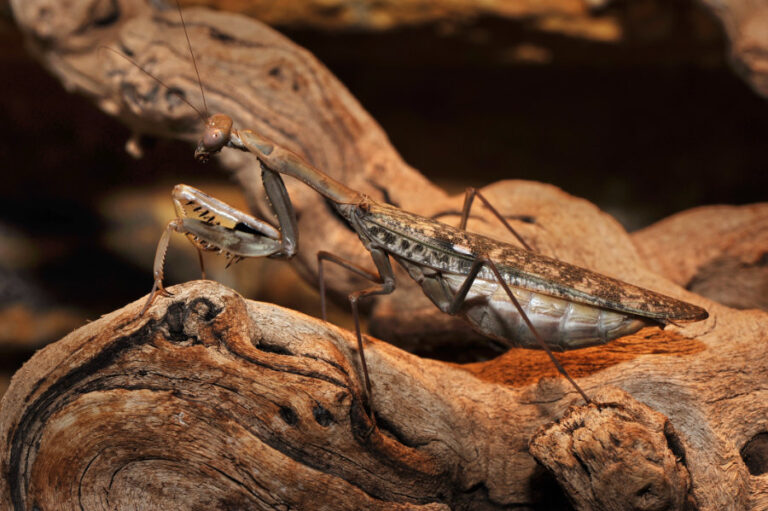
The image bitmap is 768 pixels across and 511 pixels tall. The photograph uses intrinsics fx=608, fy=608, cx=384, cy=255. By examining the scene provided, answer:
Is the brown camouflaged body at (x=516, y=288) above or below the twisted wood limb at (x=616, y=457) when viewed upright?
above

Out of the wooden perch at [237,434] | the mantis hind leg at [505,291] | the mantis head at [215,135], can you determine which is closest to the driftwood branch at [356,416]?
the wooden perch at [237,434]

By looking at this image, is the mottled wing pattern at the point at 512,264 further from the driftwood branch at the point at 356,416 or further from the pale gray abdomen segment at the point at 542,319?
the driftwood branch at the point at 356,416

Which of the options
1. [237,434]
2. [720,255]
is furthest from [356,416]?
[720,255]

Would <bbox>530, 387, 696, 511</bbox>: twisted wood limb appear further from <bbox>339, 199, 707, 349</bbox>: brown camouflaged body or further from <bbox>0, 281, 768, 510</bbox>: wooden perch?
<bbox>339, 199, 707, 349</bbox>: brown camouflaged body

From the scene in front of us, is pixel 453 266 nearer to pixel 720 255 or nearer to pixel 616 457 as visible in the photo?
pixel 616 457

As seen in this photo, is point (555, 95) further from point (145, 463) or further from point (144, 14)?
point (145, 463)

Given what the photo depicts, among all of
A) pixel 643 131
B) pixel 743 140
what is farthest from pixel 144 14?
pixel 743 140
